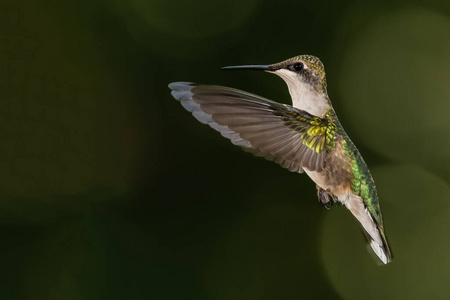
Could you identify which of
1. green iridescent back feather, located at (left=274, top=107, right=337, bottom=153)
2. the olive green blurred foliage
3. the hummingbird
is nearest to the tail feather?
the hummingbird

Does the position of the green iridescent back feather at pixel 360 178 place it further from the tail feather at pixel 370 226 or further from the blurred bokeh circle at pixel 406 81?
the blurred bokeh circle at pixel 406 81

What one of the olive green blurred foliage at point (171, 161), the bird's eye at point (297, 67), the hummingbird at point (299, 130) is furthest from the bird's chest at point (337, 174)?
the olive green blurred foliage at point (171, 161)

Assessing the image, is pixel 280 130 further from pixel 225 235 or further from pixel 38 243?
pixel 38 243

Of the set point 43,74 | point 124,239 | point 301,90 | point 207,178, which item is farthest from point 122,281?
point 301,90

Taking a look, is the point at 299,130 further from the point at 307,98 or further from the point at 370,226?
the point at 370,226

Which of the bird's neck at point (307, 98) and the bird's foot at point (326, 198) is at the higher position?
the bird's neck at point (307, 98)

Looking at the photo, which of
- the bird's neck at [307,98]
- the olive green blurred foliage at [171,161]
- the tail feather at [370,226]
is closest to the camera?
the bird's neck at [307,98]
